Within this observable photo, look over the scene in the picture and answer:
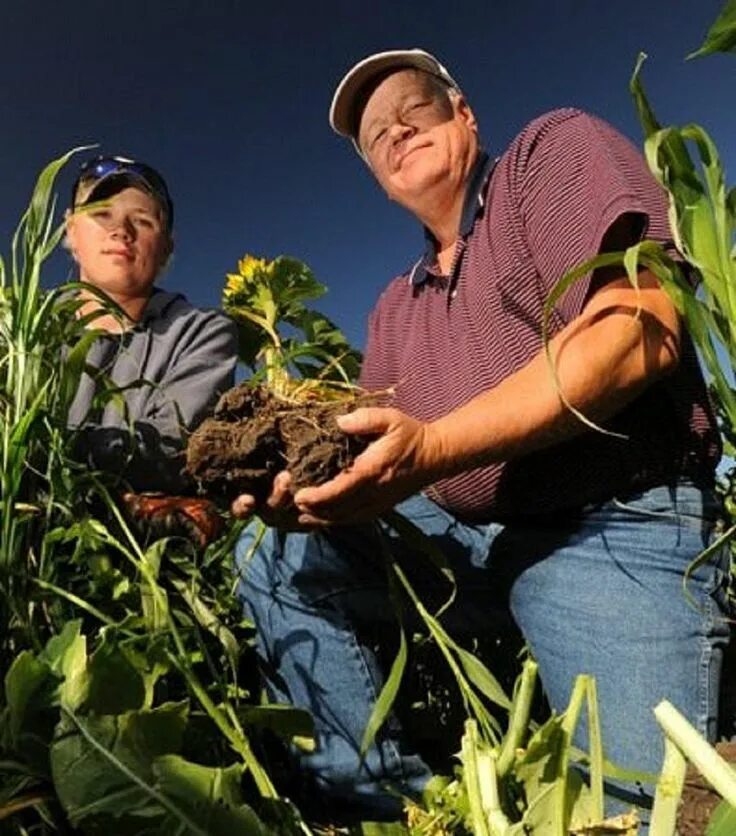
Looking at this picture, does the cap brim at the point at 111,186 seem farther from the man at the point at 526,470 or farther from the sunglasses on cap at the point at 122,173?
the man at the point at 526,470

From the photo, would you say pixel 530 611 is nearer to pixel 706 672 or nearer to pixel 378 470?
pixel 706 672

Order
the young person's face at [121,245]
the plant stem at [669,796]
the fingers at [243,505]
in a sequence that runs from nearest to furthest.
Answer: the plant stem at [669,796] < the fingers at [243,505] < the young person's face at [121,245]

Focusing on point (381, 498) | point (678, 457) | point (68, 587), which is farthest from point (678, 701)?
point (68, 587)

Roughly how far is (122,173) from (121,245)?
17 cm

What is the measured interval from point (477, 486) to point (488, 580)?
0.20m

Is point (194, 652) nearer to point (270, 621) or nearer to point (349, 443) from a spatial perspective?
point (270, 621)

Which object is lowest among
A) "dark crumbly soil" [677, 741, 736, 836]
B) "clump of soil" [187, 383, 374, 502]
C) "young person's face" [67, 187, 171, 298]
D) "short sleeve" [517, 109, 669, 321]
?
"dark crumbly soil" [677, 741, 736, 836]

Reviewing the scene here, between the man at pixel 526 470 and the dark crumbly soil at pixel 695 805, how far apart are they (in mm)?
137

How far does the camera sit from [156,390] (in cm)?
184

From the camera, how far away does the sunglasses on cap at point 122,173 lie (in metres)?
2.24

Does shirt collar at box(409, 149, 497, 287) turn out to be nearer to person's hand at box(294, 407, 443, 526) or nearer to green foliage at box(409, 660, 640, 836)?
person's hand at box(294, 407, 443, 526)

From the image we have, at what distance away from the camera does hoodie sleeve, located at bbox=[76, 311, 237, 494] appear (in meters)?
1.65

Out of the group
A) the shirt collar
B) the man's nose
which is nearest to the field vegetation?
the shirt collar

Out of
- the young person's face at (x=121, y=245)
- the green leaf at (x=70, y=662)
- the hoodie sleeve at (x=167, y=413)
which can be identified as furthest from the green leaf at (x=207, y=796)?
the young person's face at (x=121, y=245)
